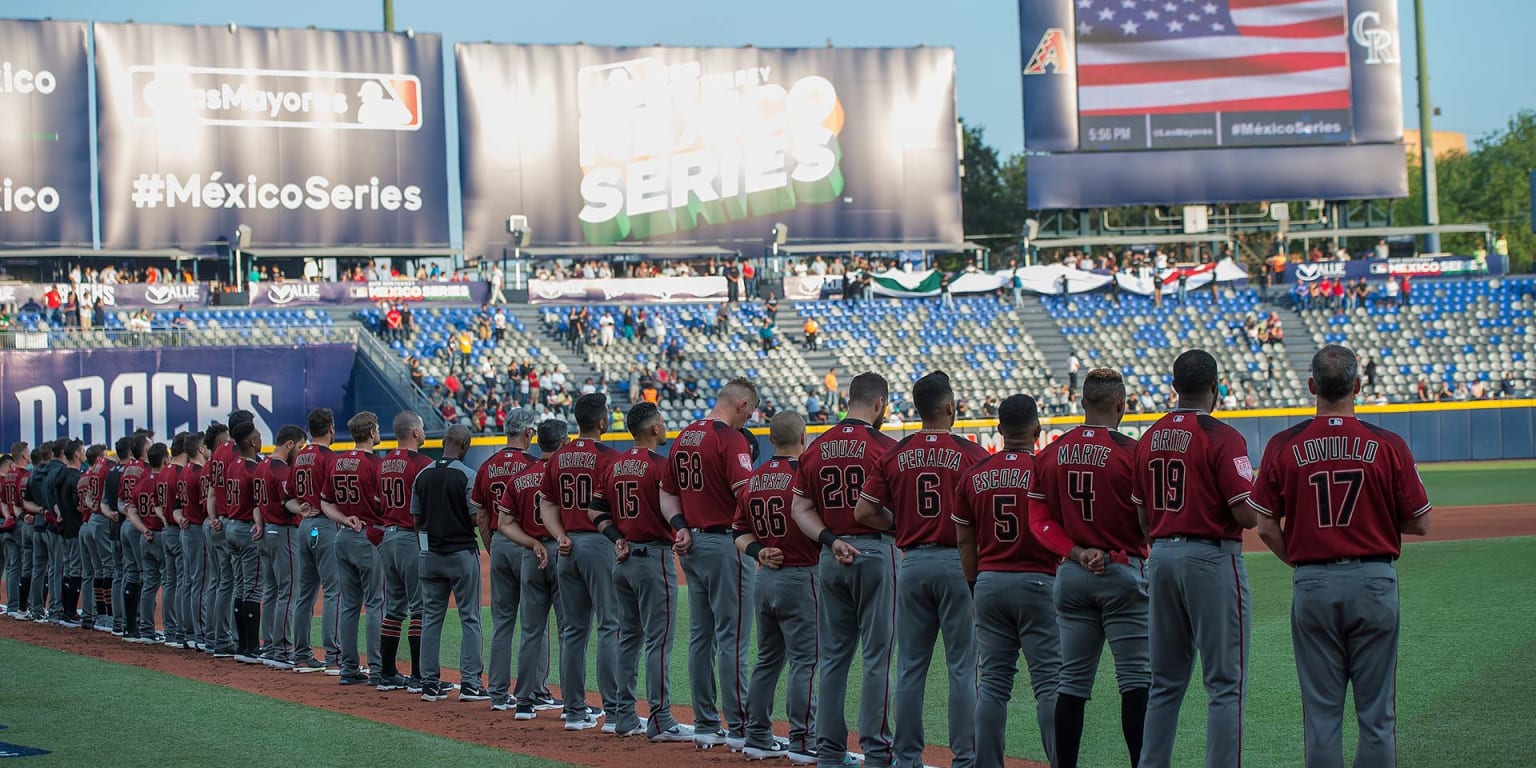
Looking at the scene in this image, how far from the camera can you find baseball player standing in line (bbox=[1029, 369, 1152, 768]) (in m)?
7.21

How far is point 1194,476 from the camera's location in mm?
6871

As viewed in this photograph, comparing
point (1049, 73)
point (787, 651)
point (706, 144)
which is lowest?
point (787, 651)

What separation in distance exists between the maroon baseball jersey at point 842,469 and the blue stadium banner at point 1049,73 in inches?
1398

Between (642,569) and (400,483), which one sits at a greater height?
(400,483)

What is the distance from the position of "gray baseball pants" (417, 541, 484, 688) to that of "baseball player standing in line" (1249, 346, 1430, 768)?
20.7 feet

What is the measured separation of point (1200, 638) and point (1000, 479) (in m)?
1.14

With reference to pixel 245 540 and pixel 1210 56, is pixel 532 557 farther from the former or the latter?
pixel 1210 56

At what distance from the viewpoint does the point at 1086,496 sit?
724 centimetres

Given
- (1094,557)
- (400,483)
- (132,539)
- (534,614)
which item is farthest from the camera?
(132,539)

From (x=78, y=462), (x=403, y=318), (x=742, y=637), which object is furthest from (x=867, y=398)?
(x=403, y=318)

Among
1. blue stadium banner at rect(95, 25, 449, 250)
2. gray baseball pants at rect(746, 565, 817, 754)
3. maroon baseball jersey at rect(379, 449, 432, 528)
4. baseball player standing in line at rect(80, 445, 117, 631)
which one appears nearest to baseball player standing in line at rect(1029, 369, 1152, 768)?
gray baseball pants at rect(746, 565, 817, 754)

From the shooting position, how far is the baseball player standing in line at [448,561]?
11383 mm

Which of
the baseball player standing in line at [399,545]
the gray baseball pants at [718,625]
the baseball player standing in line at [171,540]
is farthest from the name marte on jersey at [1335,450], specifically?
the baseball player standing in line at [171,540]

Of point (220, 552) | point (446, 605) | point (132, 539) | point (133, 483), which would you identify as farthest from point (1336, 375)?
point (132, 539)
